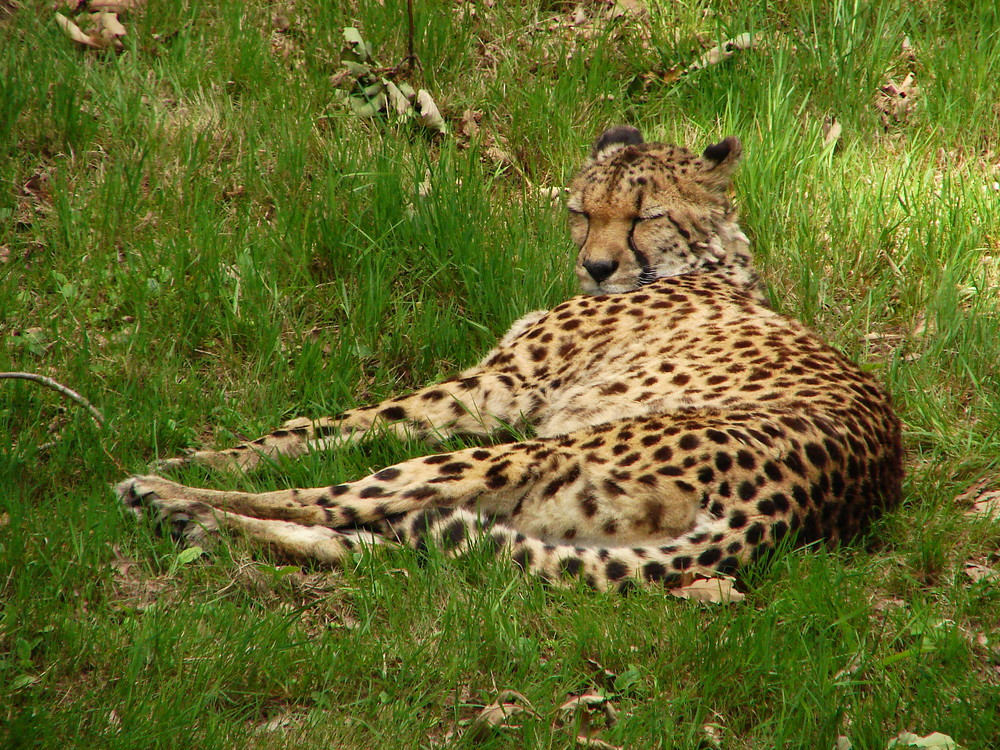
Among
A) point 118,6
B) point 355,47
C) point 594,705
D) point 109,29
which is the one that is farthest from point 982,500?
point 118,6

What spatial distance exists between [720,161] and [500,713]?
333 cm

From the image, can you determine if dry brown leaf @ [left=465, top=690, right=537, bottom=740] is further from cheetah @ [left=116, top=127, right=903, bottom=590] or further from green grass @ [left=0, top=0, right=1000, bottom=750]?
cheetah @ [left=116, top=127, right=903, bottom=590]

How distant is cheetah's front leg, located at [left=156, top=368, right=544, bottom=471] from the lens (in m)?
4.36

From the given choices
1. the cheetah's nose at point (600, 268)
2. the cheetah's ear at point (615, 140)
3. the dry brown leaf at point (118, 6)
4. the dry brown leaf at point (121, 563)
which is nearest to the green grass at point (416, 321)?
the dry brown leaf at point (121, 563)

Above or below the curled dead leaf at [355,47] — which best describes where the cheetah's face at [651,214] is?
below

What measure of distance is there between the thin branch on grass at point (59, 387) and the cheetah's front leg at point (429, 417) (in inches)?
18.4

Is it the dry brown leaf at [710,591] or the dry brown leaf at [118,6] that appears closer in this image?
the dry brown leaf at [710,591]

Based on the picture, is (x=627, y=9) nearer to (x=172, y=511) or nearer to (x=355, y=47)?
(x=355, y=47)

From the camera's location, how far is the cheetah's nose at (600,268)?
16.5ft

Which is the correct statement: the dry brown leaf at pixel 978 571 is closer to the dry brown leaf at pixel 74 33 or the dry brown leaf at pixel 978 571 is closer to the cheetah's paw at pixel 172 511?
the cheetah's paw at pixel 172 511

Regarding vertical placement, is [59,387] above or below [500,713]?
above

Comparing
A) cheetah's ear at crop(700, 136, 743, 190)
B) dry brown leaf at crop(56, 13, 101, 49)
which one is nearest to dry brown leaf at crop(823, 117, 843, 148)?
cheetah's ear at crop(700, 136, 743, 190)

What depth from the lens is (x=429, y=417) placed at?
14.7 feet

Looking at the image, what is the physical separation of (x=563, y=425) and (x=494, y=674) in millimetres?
1441
